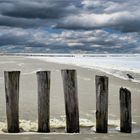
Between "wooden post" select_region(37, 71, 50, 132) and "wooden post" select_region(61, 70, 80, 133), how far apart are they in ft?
1.10

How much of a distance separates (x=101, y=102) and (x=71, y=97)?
0.59 m

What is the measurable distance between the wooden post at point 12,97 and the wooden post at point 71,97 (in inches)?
36.4

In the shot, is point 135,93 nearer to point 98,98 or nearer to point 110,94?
point 110,94

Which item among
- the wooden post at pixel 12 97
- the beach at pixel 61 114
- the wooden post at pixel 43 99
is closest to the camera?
the beach at pixel 61 114

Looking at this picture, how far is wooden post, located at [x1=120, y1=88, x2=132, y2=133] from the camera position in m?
8.33

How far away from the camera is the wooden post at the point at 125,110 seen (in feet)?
27.3

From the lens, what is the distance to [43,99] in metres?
8.34

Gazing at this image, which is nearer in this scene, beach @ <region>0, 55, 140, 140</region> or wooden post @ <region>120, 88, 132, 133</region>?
beach @ <region>0, 55, 140, 140</region>

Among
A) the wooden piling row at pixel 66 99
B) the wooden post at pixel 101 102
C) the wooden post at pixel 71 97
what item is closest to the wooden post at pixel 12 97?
the wooden piling row at pixel 66 99

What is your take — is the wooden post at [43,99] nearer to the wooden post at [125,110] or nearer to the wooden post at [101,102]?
the wooden post at [101,102]

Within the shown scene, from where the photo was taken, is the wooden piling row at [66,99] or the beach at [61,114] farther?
the wooden piling row at [66,99]

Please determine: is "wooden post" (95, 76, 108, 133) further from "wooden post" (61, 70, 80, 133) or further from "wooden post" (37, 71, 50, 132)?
"wooden post" (37, 71, 50, 132)

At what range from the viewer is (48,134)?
7957 millimetres

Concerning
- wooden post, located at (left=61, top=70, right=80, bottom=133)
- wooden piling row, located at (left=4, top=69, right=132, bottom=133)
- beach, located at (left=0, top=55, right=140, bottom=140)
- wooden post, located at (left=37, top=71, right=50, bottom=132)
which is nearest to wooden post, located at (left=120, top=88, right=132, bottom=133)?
wooden piling row, located at (left=4, top=69, right=132, bottom=133)
